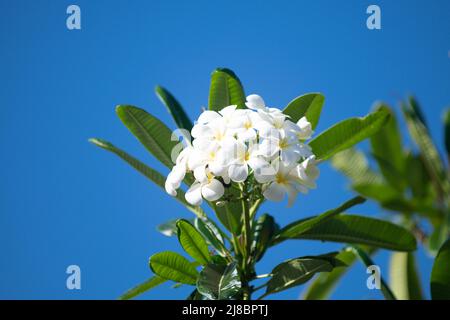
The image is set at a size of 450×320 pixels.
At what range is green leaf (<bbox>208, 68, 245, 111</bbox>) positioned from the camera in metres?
2.47

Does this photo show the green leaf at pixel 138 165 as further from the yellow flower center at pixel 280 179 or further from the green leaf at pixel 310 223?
the yellow flower center at pixel 280 179

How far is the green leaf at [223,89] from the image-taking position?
2471mm

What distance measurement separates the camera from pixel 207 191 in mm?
2088

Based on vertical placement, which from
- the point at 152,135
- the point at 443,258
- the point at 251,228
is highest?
the point at 152,135

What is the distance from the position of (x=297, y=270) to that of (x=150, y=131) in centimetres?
67

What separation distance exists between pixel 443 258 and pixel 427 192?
10.7 feet

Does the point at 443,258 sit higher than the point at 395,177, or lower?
lower

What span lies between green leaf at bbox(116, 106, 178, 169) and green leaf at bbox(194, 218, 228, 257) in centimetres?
24

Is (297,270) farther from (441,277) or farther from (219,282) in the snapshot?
(441,277)

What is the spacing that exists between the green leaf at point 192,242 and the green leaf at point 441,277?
78 centimetres
